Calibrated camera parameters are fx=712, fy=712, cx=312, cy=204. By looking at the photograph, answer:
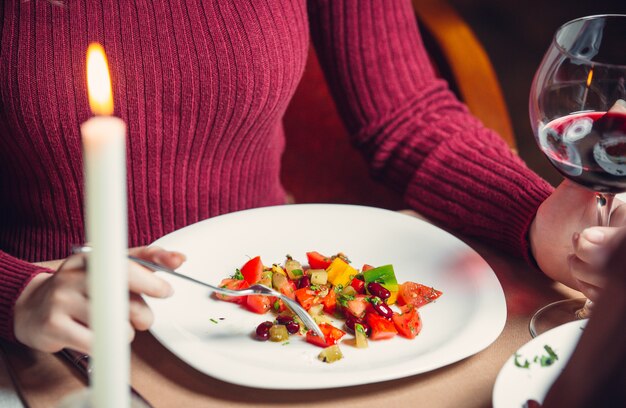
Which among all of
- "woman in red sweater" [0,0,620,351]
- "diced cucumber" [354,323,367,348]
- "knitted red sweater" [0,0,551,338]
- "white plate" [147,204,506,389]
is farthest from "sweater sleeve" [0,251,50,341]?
"diced cucumber" [354,323,367,348]

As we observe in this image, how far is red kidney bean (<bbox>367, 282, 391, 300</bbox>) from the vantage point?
0.84 meters

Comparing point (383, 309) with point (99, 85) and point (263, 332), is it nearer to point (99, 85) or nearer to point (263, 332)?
point (263, 332)

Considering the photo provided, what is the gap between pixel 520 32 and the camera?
12.1 ft

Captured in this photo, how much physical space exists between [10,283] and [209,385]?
0.28 m

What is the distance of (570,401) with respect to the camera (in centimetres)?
42

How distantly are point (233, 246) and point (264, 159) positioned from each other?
37 centimetres

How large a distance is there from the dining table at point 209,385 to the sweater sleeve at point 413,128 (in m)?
0.30

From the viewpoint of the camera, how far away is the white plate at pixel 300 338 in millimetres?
713

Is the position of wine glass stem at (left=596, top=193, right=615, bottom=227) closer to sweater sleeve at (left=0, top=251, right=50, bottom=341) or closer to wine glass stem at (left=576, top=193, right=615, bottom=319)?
wine glass stem at (left=576, top=193, right=615, bottom=319)

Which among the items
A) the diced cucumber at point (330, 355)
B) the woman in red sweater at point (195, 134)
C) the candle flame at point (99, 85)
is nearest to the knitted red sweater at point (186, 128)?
the woman in red sweater at point (195, 134)

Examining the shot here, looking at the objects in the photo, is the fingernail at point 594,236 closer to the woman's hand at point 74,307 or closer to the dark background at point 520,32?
the woman's hand at point 74,307

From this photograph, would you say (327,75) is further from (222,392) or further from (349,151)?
(222,392)

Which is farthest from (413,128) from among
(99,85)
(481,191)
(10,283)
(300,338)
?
(99,85)

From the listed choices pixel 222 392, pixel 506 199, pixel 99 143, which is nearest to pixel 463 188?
pixel 506 199
